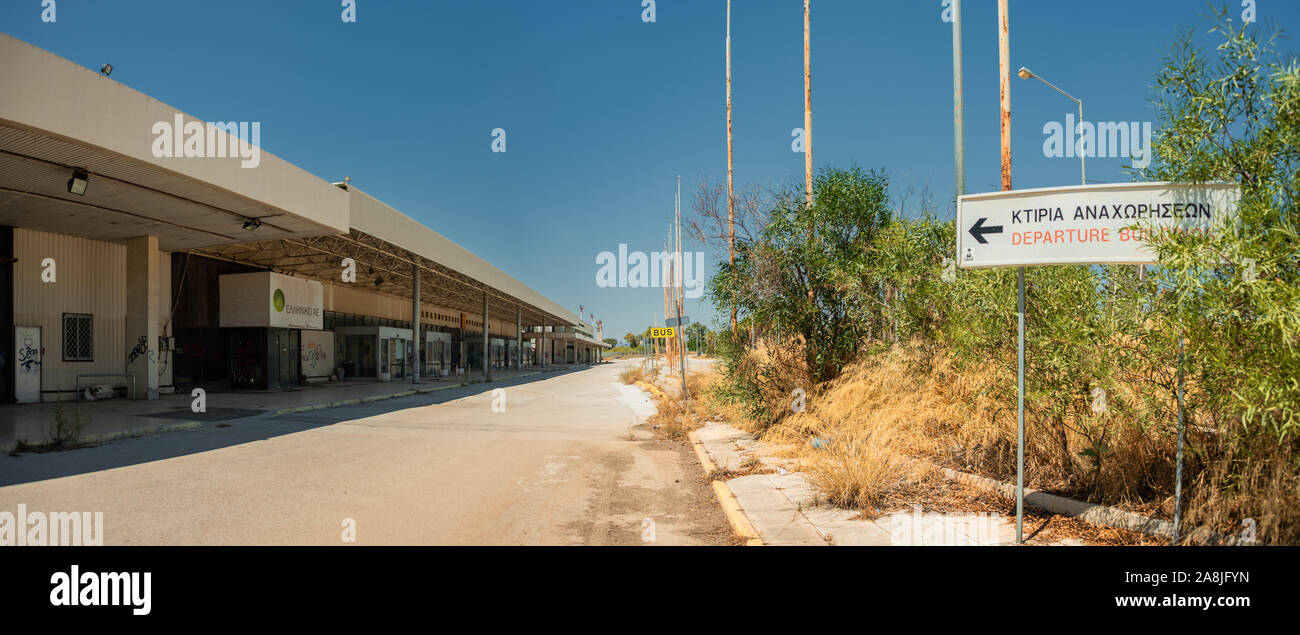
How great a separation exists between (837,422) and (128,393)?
2173cm

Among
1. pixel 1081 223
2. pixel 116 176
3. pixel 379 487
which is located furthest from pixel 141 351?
pixel 1081 223

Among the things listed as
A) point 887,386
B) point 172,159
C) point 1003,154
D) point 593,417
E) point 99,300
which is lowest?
point 593,417

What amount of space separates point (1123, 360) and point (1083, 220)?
128 centimetres

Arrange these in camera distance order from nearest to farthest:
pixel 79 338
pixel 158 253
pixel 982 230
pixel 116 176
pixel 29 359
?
1. pixel 982 230
2. pixel 116 176
3. pixel 29 359
4. pixel 79 338
5. pixel 158 253

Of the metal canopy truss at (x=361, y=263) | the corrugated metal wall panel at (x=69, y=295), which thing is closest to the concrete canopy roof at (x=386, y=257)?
the metal canopy truss at (x=361, y=263)

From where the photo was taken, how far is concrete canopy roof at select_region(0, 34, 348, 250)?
10.2m

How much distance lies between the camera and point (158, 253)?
66.2 ft

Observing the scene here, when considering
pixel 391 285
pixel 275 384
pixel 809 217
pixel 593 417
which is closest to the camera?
pixel 809 217

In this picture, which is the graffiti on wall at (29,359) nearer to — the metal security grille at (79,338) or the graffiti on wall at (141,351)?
the metal security grille at (79,338)

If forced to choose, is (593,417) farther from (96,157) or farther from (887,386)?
(96,157)

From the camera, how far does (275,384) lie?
24359 mm

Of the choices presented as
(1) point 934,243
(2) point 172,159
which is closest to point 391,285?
(2) point 172,159

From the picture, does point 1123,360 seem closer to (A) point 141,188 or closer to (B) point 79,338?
(A) point 141,188

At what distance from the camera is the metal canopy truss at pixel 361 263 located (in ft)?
Answer: 80.0
